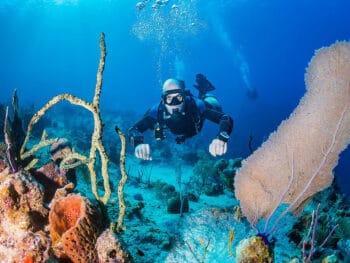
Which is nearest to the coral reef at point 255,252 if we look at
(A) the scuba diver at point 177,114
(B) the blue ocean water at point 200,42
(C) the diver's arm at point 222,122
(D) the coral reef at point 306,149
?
(D) the coral reef at point 306,149

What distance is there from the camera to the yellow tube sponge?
358cm

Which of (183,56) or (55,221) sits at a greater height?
(183,56)

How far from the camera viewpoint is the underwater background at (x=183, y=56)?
8.65m

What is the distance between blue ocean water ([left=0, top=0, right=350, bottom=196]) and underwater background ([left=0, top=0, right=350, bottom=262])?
0.28 meters

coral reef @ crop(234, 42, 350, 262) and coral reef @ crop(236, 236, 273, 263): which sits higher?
coral reef @ crop(234, 42, 350, 262)

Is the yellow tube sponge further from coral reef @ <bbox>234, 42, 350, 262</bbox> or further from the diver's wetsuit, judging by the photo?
the diver's wetsuit

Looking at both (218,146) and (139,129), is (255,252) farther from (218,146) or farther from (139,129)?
(139,129)

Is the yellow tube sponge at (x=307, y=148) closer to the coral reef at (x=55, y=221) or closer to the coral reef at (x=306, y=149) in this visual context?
the coral reef at (x=306, y=149)

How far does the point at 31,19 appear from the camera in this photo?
5075cm

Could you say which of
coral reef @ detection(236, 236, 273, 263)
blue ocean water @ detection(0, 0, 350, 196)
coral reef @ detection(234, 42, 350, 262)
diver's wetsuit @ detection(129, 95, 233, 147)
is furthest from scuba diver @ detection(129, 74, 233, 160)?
blue ocean water @ detection(0, 0, 350, 196)

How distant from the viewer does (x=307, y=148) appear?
365 cm

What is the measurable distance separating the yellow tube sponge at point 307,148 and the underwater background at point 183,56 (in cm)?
55

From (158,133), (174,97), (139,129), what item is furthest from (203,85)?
(139,129)

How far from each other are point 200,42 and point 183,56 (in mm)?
20190
